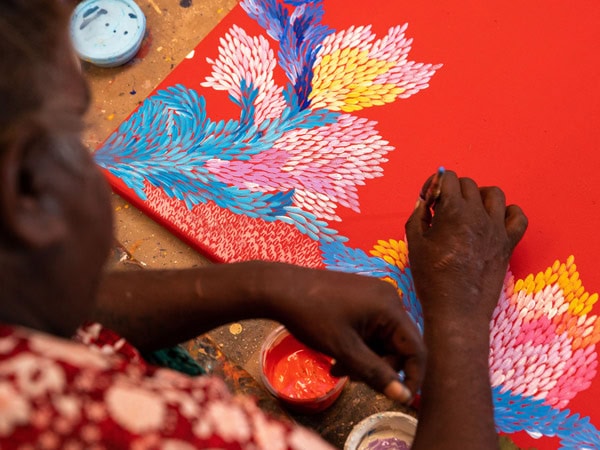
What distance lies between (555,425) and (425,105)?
1.97 feet

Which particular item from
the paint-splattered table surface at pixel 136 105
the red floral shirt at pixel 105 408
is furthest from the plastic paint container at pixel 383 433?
the red floral shirt at pixel 105 408

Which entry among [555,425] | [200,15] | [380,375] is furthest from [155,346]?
[200,15]

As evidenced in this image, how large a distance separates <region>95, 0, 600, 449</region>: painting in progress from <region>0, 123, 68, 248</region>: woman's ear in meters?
0.68

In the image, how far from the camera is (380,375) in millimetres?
740

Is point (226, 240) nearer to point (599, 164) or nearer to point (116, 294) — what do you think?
point (116, 294)

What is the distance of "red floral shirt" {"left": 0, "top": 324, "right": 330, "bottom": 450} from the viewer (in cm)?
44

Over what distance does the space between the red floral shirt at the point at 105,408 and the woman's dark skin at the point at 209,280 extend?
6cm

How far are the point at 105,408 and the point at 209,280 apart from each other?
0.36 meters

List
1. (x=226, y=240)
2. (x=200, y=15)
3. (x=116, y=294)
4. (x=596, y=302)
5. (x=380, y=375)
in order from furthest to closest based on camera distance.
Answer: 1. (x=200, y=15)
2. (x=226, y=240)
3. (x=596, y=302)
4. (x=116, y=294)
5. (x=380, y=375)

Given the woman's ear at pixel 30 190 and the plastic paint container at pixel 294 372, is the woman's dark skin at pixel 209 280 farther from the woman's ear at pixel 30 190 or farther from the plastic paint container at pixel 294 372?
the plastic paint container at pixel 294 372

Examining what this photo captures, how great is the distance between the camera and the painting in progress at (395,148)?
3.26 ft

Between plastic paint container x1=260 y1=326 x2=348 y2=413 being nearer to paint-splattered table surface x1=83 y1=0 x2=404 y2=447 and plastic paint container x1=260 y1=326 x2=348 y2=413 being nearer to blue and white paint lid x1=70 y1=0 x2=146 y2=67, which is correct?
paint-splattered table surface x1=83 y1=0 x2=404 y2=447

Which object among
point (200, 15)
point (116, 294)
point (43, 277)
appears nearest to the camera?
point (43, 277)

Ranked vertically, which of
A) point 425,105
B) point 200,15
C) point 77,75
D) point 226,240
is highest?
point 425,105
